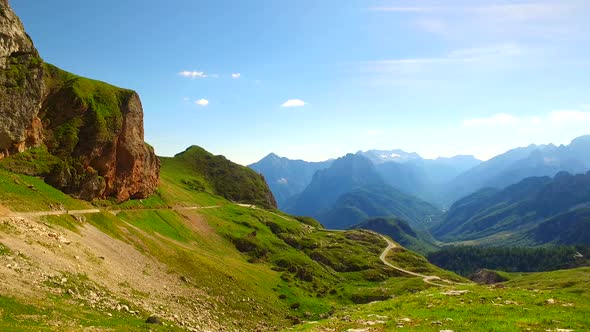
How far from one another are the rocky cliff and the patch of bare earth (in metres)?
23.2

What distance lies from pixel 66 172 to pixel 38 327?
6503 cm

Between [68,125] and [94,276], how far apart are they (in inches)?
2246

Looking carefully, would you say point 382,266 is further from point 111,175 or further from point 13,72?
point 13,72

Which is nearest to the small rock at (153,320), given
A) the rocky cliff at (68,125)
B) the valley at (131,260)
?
the valley at (131,260)

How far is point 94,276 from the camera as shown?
150ft

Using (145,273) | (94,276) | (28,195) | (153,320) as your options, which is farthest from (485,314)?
(28,195)

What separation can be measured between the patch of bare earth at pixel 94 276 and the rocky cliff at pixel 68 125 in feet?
76.2

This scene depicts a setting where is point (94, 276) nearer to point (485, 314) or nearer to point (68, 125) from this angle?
point (485, 314)

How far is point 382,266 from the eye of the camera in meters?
169

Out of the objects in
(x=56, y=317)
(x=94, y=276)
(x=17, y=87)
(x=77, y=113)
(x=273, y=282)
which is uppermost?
(x=17, y=87)

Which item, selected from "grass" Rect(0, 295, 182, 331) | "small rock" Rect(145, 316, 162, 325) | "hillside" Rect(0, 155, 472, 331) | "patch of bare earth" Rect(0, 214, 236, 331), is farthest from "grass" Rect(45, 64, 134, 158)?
"grass" Rect(0, 295, 182, 331)

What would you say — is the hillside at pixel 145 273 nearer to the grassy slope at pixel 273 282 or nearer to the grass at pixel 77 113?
the grassy slope at pixel 273 282

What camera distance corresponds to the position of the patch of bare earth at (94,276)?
36094mm

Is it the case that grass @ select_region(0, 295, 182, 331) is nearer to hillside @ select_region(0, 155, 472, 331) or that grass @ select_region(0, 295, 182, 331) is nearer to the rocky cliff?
hillside @ select_region(0, 155, 472, 331)
